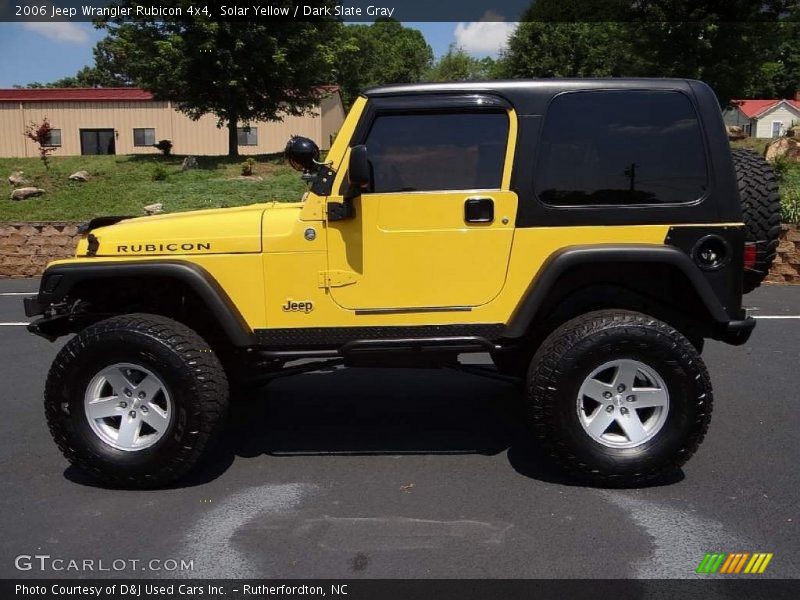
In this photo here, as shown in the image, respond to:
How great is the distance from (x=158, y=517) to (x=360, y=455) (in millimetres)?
1250

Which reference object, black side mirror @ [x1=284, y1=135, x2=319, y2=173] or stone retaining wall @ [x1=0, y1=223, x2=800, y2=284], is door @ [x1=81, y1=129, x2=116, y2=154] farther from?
black side mirror @ [x1=284, y1=135, x2=319, y2=173]

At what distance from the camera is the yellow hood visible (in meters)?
3.86

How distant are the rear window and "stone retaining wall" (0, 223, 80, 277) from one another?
11644 millimetres

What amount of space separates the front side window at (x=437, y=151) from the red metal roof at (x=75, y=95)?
109 ft

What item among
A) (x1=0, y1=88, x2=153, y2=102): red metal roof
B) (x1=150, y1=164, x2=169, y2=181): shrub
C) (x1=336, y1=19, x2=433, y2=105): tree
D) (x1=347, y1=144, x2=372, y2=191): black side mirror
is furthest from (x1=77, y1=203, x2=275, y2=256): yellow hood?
(x1=336, y1=19, x2=433, y2=105): tree

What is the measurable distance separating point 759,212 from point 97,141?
3592 cm

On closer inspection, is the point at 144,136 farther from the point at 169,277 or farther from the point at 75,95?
the point at 169,277

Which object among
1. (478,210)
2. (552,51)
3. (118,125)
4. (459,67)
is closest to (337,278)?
(478,210)

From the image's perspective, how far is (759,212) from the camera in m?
3.99

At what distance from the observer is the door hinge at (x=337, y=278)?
3.85 m

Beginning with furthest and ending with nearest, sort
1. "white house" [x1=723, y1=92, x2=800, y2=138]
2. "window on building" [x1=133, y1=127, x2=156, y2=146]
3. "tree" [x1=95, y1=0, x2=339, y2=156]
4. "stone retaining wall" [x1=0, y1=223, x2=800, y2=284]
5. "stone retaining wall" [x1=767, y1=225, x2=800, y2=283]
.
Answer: "white house" [x1=723, y1=92, x2=800, y2=138]
"window on building" [x1=133, y1=127, x2=156, y2=146]
"tree" [x1=95, y1=0, x2=339, y2=156]
"stone retaining wall" [x1=0, y1=223, x2=800, y2=284]
"stone retaining wall" [x1=767, y1=225, x2=800, y2=283]

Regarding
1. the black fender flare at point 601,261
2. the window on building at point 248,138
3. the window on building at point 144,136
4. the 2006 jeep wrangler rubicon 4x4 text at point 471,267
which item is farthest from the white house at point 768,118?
the black fender flare at point 601,261

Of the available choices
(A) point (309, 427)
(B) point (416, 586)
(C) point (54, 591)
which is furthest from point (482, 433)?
(C) point (54, 591)

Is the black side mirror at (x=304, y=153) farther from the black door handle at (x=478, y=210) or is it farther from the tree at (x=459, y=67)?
the tree at (x=459, y=67)
